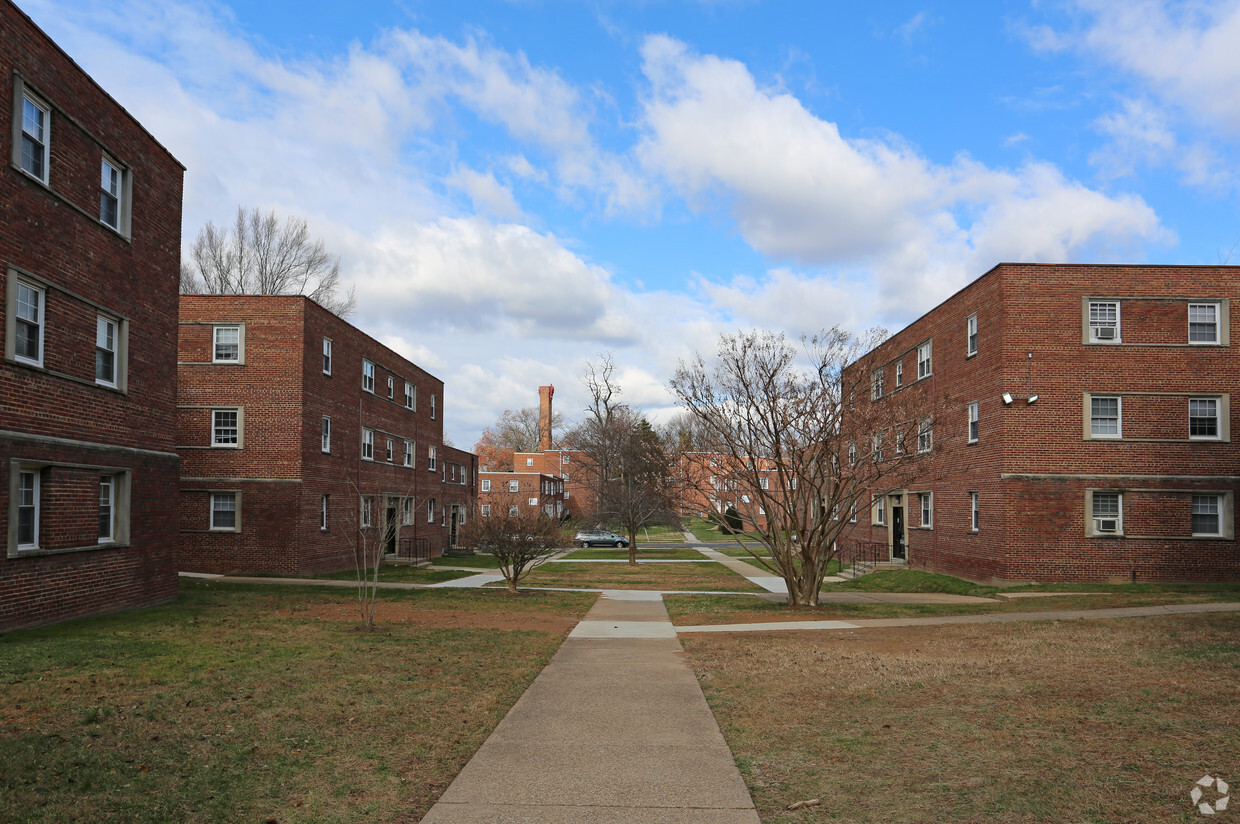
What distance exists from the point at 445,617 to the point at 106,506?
21.2 ft

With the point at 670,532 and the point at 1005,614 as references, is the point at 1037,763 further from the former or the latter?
the point at 670,532

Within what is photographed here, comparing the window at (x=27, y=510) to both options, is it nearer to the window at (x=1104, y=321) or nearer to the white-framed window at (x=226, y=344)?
the white-framed window at (x=226, y=344)

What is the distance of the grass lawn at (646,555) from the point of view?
46062 millimetres

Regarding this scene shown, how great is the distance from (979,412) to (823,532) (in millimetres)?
10187

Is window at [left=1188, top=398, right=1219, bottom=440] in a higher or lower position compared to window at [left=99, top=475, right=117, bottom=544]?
higher

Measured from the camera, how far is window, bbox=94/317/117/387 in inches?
606

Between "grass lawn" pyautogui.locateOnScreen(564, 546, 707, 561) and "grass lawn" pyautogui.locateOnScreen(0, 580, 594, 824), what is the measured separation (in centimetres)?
3132

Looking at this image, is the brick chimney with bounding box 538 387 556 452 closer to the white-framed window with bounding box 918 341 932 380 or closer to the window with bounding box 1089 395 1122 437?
the white-framed window with bounding box 918 341 932 380

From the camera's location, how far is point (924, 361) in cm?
3134

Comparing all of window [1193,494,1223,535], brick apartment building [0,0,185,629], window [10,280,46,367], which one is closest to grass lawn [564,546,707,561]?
window [1193,494,1223,535]

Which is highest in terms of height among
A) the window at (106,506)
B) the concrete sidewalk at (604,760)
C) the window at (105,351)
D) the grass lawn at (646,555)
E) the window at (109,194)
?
the window at (109,194)

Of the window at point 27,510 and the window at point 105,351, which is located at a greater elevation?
the window at point 105,351

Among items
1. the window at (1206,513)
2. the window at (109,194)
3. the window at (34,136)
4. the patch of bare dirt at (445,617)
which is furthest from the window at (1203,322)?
the window at (34,136)

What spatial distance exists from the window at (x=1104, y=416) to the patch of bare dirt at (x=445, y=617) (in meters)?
16.7
